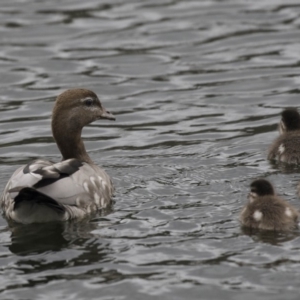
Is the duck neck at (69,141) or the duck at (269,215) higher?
the duck neck at (69,141)

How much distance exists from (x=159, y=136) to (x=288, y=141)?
1.92 meters

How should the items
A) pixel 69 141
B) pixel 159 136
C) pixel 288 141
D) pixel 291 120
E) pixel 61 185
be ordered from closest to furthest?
1. pixel 61 185
2. pixel 69 141
3. pixel 288 141
4. pixel 291 120
5. pixel 159 136

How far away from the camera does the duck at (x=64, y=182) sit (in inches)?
375

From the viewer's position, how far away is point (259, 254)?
847cm

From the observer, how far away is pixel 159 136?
42.9 ft

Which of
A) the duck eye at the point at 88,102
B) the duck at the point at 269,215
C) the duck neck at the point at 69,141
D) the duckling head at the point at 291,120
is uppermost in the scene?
→ the duck eye at the point at 88,102

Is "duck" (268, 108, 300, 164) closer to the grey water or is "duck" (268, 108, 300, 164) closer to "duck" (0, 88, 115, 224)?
the grey water

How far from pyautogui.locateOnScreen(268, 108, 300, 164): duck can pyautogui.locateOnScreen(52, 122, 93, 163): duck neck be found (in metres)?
2.07

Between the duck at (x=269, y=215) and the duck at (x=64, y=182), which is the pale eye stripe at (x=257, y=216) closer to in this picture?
the duck at (x=269, y=215)

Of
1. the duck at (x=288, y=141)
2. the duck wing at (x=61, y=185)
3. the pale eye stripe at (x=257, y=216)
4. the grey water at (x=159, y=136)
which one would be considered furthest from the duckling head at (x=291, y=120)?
the pale eye stripe at (x=257, y=216)

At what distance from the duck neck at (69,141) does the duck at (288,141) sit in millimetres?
2066

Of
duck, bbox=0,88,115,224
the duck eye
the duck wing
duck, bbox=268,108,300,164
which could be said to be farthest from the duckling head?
the duck wing

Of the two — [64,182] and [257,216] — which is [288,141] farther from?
[64,182]

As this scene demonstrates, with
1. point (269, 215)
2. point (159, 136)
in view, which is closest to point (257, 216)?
point (269, 215)
